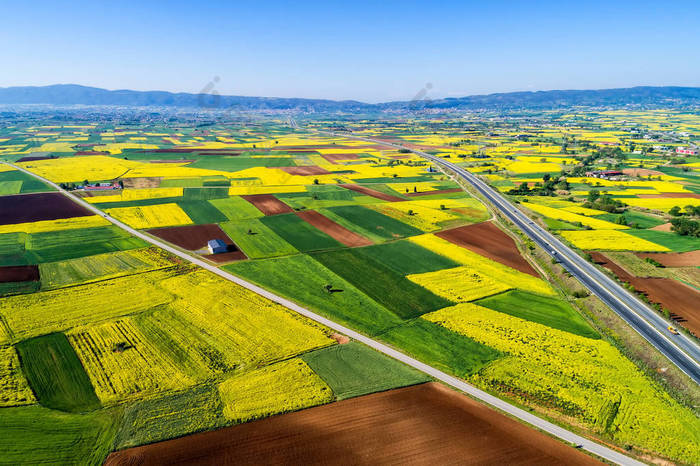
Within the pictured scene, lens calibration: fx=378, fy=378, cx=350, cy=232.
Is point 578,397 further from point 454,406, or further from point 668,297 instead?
point 668,297

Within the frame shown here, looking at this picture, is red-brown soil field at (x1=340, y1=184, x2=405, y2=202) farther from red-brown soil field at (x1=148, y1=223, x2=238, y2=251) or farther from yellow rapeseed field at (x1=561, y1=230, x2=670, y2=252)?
red-brown soil field at (x1=148, y1=223, x2=238, y2=251)

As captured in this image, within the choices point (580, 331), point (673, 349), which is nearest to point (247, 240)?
point (580, 331)

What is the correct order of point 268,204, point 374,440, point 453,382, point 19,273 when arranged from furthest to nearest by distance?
point 268,204 → point 19,273 → point 453,382 → point 374,440

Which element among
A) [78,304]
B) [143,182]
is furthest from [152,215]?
[143,182]

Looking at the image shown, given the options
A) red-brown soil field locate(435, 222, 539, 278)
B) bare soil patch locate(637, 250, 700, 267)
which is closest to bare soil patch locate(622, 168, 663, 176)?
bare soil patch locate(637, 250, 700, 267)

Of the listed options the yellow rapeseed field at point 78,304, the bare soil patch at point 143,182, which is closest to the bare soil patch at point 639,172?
the yellow rapeseed field at point 78,304

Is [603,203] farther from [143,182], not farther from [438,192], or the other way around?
[143,182]
